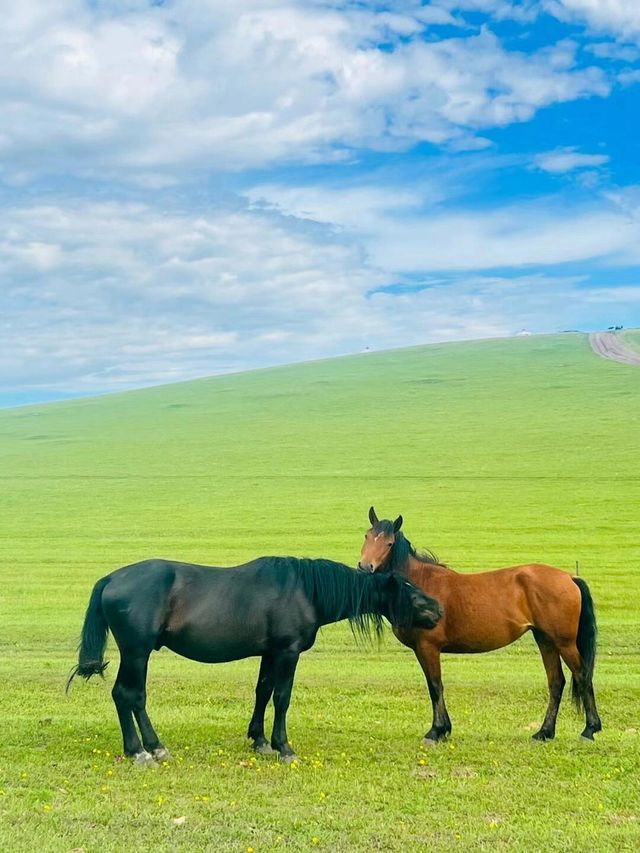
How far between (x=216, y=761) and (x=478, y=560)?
17.9m

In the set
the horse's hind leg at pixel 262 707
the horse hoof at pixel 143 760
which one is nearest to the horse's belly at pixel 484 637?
the horse's hind leg at pixel 262 707

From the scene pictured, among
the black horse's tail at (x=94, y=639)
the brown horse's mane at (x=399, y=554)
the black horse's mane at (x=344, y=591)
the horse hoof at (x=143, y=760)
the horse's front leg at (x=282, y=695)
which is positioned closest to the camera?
the horse hoof at (x=143, y=760)

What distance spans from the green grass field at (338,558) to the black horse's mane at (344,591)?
4.06 feet

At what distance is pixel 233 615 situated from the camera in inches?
343

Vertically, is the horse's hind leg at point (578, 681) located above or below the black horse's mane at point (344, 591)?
below

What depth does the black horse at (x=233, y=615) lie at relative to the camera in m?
8.43

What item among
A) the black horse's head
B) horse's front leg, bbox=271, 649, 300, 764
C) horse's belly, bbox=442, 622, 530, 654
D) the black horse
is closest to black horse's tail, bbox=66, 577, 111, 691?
the black horse

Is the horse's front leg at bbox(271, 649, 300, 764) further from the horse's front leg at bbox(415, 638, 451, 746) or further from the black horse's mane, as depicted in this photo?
the horse's front leg at bbox(415, 638, 451, 746)

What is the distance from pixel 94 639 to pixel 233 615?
138cm

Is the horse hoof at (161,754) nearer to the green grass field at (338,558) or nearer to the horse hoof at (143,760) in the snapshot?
the horse hoof at (143,760)

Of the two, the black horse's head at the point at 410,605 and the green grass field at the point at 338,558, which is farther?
the black horse's head at the point at 410,605

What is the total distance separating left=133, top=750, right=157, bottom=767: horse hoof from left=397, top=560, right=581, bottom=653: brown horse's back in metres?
2.78

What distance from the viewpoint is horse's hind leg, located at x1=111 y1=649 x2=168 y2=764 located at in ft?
27.3

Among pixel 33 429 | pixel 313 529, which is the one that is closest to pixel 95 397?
pixel 33 429
